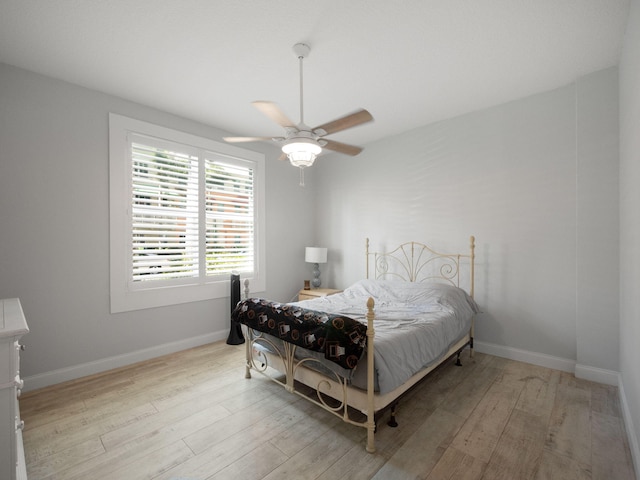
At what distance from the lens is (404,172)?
4.02 metres

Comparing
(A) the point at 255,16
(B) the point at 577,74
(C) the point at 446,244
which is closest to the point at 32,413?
(A) the point at 255,16

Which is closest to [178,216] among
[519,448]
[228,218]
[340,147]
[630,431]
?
[228,218]

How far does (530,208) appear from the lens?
3.07 m

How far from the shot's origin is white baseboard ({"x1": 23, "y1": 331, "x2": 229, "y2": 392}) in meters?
2.59

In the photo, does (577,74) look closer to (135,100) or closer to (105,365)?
(135,100)

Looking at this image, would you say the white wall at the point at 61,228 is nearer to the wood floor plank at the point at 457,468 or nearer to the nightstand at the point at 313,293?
the nightstand at the point at 313,293

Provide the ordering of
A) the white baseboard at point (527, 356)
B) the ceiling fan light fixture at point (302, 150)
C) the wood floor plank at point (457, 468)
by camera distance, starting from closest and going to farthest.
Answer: the wood floor plank at point (457, 468) < the ceiling fan light fixture at point (302, 150) < the white baseboard at point (527, 356)

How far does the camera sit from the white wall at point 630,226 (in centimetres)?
174

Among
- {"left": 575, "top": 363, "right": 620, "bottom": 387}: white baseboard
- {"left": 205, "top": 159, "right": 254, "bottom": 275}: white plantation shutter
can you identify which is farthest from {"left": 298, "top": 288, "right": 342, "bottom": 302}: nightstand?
{"left": 575, "top": 363, "right": 620, "bottom": 387}: white baseboard

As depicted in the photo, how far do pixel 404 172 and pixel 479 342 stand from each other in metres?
2.32

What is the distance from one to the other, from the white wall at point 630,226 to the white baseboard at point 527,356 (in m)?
0.47

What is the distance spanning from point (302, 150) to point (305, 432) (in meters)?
1.99

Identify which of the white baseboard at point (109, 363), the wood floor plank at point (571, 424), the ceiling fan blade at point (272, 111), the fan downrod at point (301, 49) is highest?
the fan downrod at point (301, 49)

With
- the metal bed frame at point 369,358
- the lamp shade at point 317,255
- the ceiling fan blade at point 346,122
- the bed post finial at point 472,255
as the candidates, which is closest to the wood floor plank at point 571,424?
the metal bed frame at point 369,358
